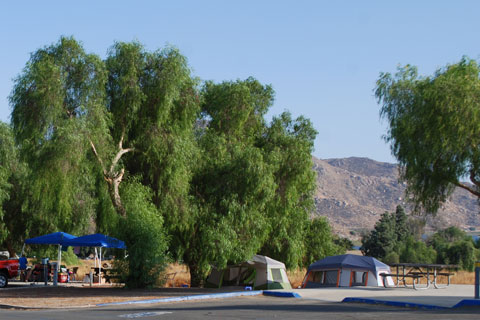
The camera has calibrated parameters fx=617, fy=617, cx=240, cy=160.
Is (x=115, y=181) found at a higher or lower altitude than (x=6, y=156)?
lower

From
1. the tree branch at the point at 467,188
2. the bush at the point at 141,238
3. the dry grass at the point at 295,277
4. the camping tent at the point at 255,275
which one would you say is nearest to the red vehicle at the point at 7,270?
the bush at the point at 141,238

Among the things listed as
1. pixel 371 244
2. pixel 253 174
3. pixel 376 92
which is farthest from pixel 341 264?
pixel 371 244

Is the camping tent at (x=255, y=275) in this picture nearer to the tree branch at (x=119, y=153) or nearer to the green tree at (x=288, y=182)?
the green tree at (x=288, y=182)

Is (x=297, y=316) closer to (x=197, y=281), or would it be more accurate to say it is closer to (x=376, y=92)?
(x=376, y=92)

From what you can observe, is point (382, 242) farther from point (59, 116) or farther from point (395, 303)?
point (395, 303)

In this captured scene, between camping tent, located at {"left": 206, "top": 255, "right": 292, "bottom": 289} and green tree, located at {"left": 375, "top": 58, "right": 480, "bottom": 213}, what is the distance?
10606 mm

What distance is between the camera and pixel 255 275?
1308 inches

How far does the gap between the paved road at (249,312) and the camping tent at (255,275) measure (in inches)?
434

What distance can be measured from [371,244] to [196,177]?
255 feet

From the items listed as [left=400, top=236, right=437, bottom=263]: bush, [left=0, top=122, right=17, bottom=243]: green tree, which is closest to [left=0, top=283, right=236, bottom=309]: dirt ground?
[left=0, top=122, right=17, bottom=243]: green tree

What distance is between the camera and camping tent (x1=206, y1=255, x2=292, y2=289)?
32406mm

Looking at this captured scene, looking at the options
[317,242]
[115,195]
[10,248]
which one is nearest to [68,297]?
[115,195]

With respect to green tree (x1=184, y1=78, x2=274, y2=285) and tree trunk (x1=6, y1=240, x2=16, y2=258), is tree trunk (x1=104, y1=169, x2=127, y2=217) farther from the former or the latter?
tree trunk (x1=6, y1=240, x2=16, y2=258)

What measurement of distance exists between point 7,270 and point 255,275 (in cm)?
1270
